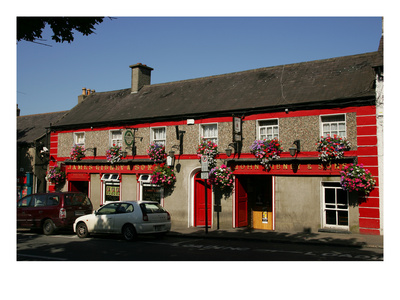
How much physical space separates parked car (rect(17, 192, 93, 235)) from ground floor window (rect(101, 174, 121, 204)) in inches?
169

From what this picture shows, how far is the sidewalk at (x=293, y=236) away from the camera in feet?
42.3

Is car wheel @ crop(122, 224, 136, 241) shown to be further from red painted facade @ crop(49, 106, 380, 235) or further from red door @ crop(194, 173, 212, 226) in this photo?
red painted facade @ crop(49, 106, 380, 235)

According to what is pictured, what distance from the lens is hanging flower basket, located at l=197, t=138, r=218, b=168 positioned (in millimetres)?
17672

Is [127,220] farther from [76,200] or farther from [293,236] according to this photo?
[293,236]

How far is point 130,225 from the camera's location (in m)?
14.0

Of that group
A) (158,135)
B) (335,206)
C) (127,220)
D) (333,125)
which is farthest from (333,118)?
(127,220)

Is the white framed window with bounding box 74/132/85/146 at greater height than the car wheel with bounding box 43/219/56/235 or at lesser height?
greater

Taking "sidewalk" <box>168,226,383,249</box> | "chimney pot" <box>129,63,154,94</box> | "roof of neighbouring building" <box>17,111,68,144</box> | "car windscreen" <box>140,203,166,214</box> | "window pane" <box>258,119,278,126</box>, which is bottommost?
"sidewalk" <box>168,226,383,249</box>

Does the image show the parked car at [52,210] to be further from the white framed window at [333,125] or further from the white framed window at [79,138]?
the white framed window at [333,125]

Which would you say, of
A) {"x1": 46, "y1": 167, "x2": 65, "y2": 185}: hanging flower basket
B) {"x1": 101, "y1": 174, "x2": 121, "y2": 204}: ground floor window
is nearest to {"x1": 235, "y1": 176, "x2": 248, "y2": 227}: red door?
{"x1": 101, "y1": 174, "x2": 121, "y2": 204}: ground floor window

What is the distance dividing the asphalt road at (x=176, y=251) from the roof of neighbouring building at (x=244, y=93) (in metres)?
6.27

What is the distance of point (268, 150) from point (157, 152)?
5869mm

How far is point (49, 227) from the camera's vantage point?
15953 mm

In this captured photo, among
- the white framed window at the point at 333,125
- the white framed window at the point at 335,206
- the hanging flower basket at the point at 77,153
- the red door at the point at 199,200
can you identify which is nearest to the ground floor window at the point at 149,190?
the red door at the point at 199,200
